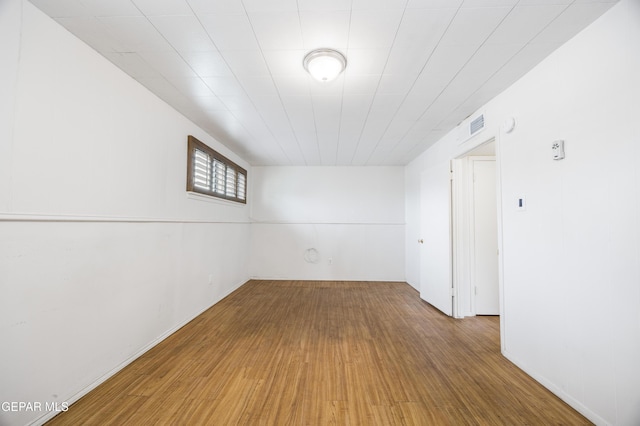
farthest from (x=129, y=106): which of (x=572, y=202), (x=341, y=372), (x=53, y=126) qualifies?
(x=572, y=202)

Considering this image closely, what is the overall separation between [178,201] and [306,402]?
2.38 metres

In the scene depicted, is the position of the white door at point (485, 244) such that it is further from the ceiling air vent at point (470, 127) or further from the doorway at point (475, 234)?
the ceiling air vent at point (470, 127)

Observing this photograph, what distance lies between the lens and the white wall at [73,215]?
1311 mm

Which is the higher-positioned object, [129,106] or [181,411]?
[129,106]

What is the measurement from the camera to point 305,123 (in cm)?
305

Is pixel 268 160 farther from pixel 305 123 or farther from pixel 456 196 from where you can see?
pixel 456 196

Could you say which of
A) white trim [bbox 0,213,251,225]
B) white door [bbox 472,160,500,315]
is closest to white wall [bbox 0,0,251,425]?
white trim [bbox 0,213,251,225]

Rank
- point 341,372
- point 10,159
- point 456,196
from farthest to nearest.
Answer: point 456,196 → point 341,372 → point 10,159

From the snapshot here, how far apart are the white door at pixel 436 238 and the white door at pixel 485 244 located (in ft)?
1.14

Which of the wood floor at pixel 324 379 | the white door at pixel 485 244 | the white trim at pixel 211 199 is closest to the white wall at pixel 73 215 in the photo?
the wood floor at pixel 324 379

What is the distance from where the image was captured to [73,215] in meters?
1.62

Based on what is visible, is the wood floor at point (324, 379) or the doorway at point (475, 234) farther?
the doorway at point (475, 234)

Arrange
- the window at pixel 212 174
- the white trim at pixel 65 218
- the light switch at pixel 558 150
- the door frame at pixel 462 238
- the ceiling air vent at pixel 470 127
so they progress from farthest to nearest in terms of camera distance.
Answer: the door frame at pixel 462 238
the window at pixel 212 174
the ceiling air vent at pixel 470 127
the light switch at pixel 558 150
the white trim at pixel 65 218

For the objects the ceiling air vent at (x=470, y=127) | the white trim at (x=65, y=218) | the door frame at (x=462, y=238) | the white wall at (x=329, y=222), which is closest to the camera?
the white trim at (x=65, y=218)
